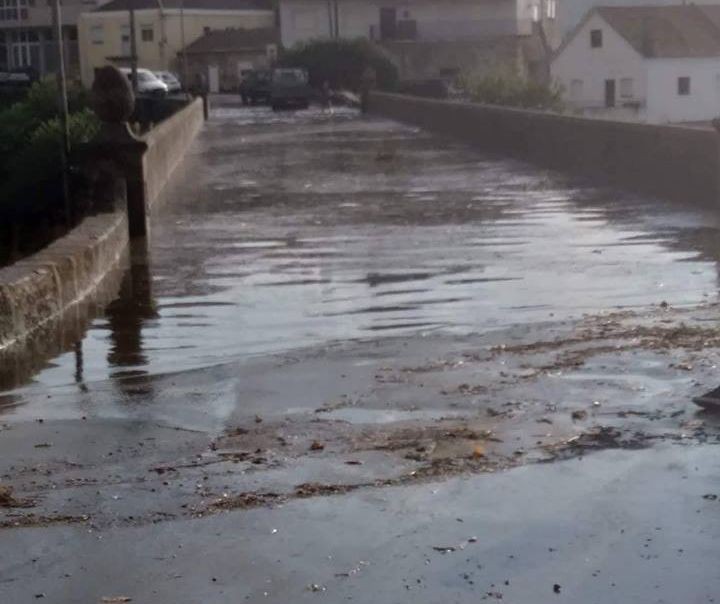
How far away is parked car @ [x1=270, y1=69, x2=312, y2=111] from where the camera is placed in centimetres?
6488

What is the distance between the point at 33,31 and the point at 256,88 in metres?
35.5

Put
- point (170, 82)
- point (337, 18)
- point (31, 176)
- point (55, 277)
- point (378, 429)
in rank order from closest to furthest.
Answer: point (378, 429)
point (55, 277)
point (31, 176)
point (170, 82)
point (337, 18)

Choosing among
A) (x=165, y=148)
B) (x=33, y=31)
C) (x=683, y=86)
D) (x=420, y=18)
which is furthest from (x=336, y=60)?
(x=165, y=148)

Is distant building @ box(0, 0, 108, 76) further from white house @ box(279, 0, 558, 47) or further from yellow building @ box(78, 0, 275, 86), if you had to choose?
white house @ box(279, 0, 558, 47)

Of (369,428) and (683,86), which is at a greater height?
(683,86)

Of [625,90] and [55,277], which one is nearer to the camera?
[55,277]

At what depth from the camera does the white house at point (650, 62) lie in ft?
226

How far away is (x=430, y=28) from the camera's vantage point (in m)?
92.9

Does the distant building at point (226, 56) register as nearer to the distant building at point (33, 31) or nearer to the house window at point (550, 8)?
the distant building at point (33, 31)

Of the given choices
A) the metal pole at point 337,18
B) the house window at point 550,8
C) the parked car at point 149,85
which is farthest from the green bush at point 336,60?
the house window at point 550,8

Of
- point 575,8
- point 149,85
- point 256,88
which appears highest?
point 575,8

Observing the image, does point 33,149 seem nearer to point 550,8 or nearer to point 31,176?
point 31,176

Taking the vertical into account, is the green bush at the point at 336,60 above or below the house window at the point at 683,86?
above

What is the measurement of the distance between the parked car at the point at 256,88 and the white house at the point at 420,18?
18587 millimetres
